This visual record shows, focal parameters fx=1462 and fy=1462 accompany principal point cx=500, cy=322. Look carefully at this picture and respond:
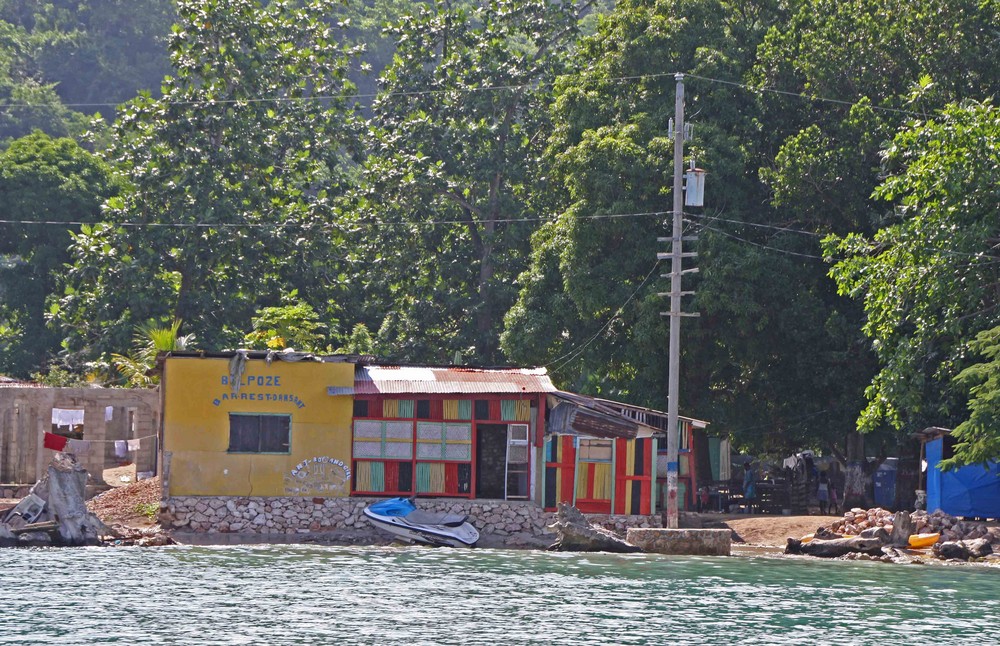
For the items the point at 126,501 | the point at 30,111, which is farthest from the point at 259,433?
the point at 30,111

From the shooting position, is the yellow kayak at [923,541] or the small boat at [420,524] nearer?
the yellow kayak at [923,541]

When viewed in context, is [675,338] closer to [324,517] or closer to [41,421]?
[324,517]

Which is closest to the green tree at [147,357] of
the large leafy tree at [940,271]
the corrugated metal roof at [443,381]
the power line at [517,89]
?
the corrugated metal roof at [443,381]

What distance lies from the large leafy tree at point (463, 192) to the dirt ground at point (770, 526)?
15073 mm

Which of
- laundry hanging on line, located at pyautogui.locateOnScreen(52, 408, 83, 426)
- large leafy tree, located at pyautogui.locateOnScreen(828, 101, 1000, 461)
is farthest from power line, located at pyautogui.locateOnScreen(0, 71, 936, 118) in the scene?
laundry hanging on line, located at pyautogui.locateOnScreen(52, 408, 83, 426)

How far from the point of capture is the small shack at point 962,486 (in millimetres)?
38781

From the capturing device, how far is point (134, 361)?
48.2 metres

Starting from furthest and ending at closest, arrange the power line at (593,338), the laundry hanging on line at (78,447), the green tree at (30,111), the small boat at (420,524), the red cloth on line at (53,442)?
the green tree at (30,111), the power line at (593,338), the laundry hanging on line at (78,447), the red cloth on line at (53,442), the small boat at (420,524)

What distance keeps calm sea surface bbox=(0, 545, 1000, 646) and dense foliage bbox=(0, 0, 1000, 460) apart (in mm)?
6390

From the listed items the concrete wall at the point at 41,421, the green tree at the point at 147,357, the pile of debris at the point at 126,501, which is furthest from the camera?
the green tree at the point at 147,357

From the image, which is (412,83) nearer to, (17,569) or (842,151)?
(842,151)

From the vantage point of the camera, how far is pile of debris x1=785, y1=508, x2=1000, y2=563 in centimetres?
3569

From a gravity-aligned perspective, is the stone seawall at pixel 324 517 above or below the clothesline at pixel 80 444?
below

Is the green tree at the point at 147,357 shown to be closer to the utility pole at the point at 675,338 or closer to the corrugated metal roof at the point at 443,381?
the corrugated metal roof at the point at 443,381
